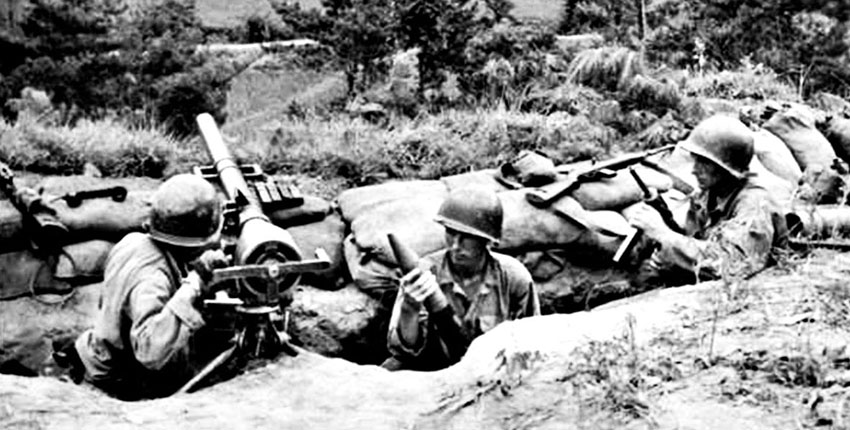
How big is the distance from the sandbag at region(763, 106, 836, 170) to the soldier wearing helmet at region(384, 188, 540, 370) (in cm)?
392

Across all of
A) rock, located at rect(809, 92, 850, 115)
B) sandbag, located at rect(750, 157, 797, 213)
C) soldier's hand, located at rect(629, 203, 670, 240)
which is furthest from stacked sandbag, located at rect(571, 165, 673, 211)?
rock, located at rect(809, 92, 850, 115)

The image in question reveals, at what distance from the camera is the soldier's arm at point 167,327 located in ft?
17.6

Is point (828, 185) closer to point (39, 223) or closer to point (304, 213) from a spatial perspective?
point (304, 213)

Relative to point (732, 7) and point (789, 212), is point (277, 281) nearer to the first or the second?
point (789, 212)

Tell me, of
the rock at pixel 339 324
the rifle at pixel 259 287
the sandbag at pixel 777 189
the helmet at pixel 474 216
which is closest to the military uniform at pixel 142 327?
the rifle at pixel 259 287

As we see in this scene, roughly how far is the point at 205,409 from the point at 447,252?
2.22 meters

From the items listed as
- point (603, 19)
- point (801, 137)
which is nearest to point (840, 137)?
point (801, 137)

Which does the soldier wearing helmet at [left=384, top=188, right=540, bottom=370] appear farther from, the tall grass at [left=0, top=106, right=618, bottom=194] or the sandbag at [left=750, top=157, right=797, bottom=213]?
the tall grass at [left=0, top=106, right=618, bottom=194]

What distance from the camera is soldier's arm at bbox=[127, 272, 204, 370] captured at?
5.38 metres

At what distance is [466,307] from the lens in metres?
6.55

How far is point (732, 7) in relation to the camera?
1462 centimetres

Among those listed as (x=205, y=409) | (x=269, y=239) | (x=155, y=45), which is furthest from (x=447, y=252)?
(x=155, y=45)

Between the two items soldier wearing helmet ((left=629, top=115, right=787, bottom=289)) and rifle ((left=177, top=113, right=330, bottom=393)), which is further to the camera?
soldier wearing helmet ((left=629, top=115, right=787, bottom=289))

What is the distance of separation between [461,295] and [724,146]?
5.05 ft
